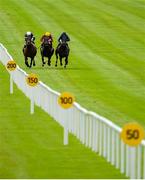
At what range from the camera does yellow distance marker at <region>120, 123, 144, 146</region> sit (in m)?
13.0

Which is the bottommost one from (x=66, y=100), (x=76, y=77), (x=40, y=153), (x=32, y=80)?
(x=76, y=77)

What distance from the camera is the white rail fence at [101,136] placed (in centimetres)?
1352

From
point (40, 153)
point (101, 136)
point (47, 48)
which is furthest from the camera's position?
point (47, 48)

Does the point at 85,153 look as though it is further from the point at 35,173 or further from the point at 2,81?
the point at 2,81

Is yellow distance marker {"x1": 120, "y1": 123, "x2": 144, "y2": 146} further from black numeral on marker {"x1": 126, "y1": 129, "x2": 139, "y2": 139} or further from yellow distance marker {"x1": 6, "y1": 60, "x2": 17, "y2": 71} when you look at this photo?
yellow distance marker {"x1": 6, "y1": 60, "x2": 17, "y2": 71}

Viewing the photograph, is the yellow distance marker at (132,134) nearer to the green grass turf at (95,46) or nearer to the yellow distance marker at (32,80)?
the green grass turf at (95,46)

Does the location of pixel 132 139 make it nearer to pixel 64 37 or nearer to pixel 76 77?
pixel 76 77

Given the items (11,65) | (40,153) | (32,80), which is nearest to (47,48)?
(11,65)

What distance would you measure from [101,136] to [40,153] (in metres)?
2.18

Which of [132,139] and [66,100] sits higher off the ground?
[132,139]

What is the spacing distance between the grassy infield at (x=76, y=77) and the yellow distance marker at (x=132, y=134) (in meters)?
1.72

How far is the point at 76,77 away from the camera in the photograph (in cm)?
3148

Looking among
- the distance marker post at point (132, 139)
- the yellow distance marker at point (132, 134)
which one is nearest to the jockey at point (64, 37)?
the distance marker post at point (132, 139)

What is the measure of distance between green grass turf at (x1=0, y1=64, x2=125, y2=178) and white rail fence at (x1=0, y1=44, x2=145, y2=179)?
0.72ft
